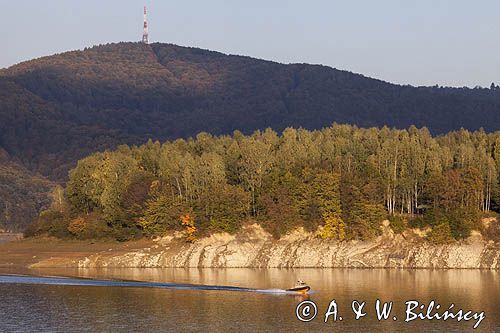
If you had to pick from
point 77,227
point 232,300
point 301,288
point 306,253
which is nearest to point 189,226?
point 306,253

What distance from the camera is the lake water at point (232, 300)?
71.3 m

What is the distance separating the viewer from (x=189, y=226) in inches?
4840

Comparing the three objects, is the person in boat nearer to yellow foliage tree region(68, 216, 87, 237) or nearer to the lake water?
the lake water

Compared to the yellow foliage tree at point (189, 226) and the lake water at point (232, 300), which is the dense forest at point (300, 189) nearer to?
the yellow foliage tree at point (189, 226)

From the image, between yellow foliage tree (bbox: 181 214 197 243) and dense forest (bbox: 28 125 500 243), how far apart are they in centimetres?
13

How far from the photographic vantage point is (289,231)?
398 feet

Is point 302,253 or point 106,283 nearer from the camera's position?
point 106,283

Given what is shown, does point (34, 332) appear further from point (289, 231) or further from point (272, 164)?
point (272, 164)

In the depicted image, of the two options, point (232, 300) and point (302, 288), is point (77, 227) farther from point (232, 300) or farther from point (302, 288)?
point (302, 288)

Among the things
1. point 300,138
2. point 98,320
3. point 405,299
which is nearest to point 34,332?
point 98,320

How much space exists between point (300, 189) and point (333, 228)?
7974 millimetres

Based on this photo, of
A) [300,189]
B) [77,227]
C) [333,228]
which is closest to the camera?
[333,228]

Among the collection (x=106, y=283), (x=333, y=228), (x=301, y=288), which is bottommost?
(x=106, y=283)

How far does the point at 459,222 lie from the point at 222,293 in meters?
40.3
